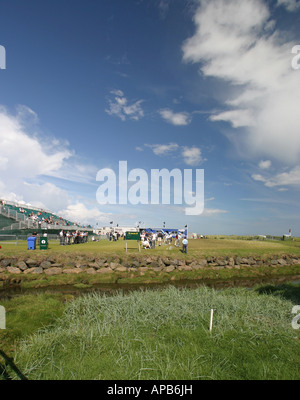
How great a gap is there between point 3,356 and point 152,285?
44.2ft

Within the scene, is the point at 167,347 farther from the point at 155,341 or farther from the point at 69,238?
the point at 69,238

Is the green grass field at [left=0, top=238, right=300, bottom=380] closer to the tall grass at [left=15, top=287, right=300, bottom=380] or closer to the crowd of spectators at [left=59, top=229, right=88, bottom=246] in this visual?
the tall grass at [left=15, top=287, right=300, bottom=380]

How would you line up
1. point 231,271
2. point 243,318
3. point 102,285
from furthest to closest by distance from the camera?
point 231,271
point 102,285
point 243,318

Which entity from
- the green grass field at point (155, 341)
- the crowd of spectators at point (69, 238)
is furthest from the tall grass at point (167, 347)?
the crowd of spectators at point (69, 238)

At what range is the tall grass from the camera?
16.8 feet

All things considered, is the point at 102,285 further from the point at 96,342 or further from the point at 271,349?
the point at 271,349

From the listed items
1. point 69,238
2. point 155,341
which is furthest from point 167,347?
point 69,238

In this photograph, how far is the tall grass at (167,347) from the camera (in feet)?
16.8

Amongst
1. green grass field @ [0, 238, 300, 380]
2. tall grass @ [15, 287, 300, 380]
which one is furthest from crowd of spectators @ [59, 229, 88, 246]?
tall grass @ [15, 287, 300, 380]

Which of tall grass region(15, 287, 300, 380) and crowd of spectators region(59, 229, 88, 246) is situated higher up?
crowd of spectators region(59, 229, 88, 246)

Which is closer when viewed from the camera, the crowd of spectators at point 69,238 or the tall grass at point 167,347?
the tall grass at point 167,347

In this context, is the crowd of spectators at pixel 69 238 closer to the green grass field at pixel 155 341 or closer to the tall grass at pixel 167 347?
the green grass field at pixel 155 341
